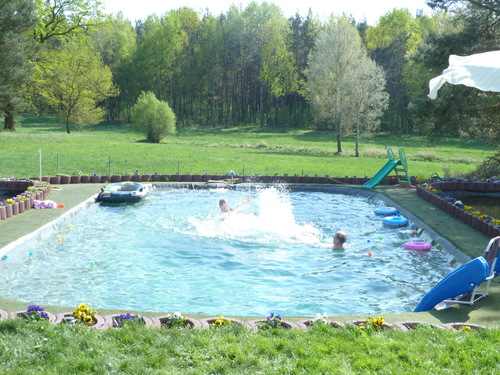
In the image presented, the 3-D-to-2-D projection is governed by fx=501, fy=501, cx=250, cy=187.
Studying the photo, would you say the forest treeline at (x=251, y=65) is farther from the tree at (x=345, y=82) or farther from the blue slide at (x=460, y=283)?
the blue slide at (x=460, y=283)

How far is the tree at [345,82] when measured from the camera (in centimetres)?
3764

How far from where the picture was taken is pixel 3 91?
107ft

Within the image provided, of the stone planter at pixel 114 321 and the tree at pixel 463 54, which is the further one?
the tree at pixel 463 54

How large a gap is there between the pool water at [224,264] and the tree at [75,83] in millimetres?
33519

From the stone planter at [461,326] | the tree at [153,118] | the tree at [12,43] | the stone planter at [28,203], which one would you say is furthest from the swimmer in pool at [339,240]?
the tree at [153,118]

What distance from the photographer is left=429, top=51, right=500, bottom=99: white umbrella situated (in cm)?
636

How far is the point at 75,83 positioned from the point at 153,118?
35.2 ft

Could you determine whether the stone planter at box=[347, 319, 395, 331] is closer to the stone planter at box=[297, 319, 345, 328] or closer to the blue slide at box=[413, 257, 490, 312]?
the stone planter at box=[297, 319, 345, 328]

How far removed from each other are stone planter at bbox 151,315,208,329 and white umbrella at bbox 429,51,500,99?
4370 mm

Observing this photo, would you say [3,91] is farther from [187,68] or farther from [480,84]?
[187,68]

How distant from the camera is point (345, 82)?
37.6 m

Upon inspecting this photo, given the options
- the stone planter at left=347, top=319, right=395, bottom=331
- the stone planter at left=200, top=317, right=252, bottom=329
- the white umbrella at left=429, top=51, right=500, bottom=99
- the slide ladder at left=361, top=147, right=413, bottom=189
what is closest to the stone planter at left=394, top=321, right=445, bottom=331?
the stone planter at left=347, top=319, right=395, bottom=331

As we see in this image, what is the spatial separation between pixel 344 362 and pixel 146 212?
13.0 metres

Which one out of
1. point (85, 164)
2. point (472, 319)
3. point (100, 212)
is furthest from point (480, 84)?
point (85, 164)
